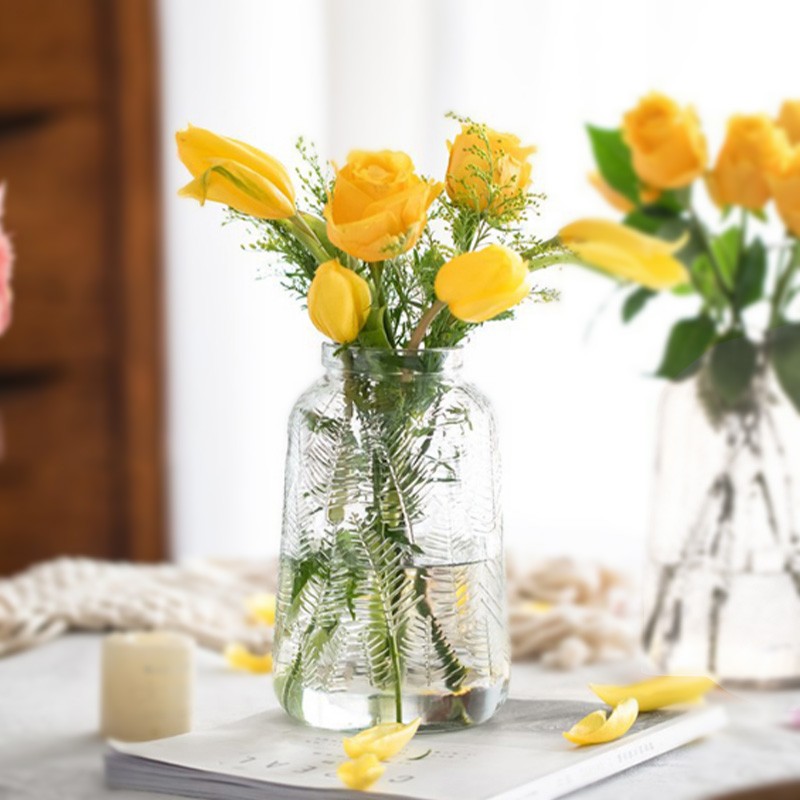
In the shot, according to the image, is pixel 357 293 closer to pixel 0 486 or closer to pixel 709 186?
pixel 709 186

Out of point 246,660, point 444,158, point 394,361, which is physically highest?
point 444,158

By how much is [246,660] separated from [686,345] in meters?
0.42

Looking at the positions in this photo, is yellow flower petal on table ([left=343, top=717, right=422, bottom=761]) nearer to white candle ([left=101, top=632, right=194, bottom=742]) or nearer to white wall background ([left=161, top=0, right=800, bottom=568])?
white candle ([left=101, top=632, right=194, bottom=742])

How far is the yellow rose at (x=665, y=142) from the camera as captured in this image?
104 cm

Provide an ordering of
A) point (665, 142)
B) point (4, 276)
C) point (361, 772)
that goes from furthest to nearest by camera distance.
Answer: point (665, 142) < point (4, 276) < point (361, 772)

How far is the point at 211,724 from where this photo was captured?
0.82m

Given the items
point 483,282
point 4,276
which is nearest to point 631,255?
point 483,282

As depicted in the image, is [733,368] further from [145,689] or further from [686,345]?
[145,689]

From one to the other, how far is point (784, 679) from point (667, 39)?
141cm

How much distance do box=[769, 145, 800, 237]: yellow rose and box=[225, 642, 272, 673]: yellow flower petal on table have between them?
1.70ft

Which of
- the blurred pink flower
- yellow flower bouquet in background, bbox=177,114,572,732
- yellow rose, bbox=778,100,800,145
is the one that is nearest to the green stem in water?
yellow flower bouquet in background, bbox=177,114,572,732

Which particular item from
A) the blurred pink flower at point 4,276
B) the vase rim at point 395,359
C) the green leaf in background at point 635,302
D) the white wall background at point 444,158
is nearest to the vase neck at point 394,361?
the vase rim at point 395,359

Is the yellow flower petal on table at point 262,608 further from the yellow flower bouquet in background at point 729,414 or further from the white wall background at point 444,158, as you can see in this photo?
the white wall background at point 444,158

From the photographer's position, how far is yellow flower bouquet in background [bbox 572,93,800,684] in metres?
1.02
